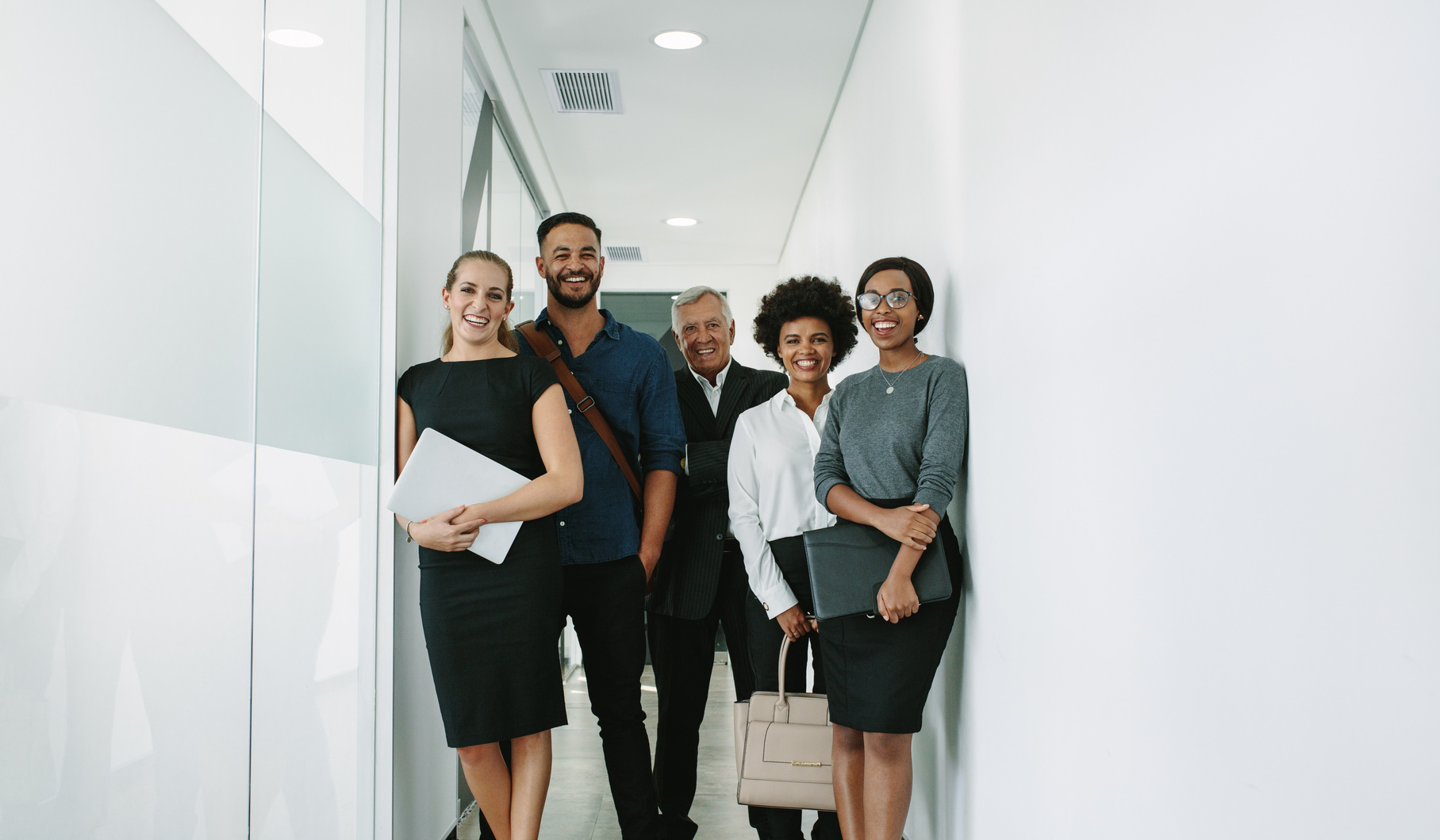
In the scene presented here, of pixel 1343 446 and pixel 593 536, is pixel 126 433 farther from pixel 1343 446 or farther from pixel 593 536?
pixel 1343 446

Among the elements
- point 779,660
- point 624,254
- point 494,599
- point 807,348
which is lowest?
point 779,660

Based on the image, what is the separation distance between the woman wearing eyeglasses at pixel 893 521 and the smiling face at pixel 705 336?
0.76 metres

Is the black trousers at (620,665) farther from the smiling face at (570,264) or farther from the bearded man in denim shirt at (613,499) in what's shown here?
the smiling face at (570,264)

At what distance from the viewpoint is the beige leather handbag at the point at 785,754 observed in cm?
238

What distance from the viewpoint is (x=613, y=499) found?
2.42 metres

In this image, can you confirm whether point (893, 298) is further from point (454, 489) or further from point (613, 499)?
point (454, 489)

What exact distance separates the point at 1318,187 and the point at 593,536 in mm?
1809

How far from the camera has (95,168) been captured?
3.97ft

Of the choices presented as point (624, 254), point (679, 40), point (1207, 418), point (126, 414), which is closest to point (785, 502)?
point (1207, 418)

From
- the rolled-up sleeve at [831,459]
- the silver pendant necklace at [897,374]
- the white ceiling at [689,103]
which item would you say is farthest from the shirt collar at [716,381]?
the white ceiling at [689,103]

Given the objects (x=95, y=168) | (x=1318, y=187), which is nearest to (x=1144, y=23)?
(x=1318, y=187)

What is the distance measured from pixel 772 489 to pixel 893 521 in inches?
19.2

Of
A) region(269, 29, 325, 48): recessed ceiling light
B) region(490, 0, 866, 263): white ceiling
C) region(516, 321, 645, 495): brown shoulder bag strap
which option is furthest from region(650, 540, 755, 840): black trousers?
region(490, 0, 866, 263): white ceiling

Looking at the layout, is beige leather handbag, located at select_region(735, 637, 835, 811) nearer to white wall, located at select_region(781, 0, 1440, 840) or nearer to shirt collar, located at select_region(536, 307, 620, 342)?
white wall, located at select_region(781, 0, 1440, 840)
